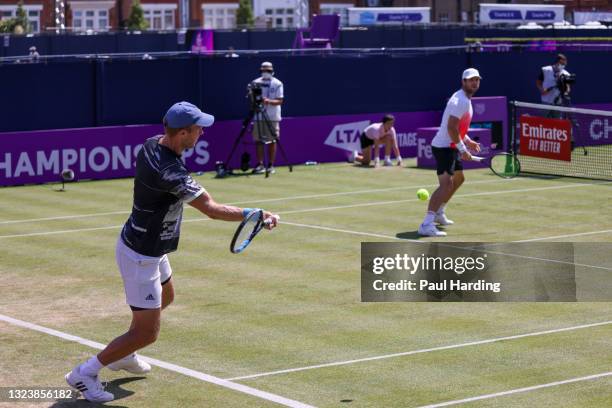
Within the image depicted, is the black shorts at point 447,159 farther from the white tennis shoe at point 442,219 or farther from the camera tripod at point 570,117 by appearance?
the camera tripod at point 570,117

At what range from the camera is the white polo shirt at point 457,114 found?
16859 mm

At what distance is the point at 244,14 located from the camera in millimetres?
82500

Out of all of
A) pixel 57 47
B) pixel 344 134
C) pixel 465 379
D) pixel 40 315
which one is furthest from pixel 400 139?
pixel 57 47

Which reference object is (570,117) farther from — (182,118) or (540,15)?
(540,15)

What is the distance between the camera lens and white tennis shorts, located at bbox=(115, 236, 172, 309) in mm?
8852

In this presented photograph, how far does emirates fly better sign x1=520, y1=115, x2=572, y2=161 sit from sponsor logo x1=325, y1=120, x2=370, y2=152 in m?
4.42

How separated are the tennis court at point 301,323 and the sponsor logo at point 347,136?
8.70 metres

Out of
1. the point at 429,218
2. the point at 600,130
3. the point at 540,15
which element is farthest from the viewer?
the point at 540,15

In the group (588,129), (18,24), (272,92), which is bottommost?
(588,129)

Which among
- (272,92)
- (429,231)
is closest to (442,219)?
(429,231)

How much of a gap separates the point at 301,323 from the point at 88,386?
3240 millimetres

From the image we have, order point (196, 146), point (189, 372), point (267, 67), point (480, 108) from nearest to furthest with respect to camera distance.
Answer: point (189, 372), point (267, 67), point (196, 146), point (480, 108)

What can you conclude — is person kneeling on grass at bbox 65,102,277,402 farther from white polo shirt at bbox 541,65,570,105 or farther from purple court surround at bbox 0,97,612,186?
white polo shirt at bbox 541,65,570,105

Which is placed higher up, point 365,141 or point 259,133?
point 259,133
